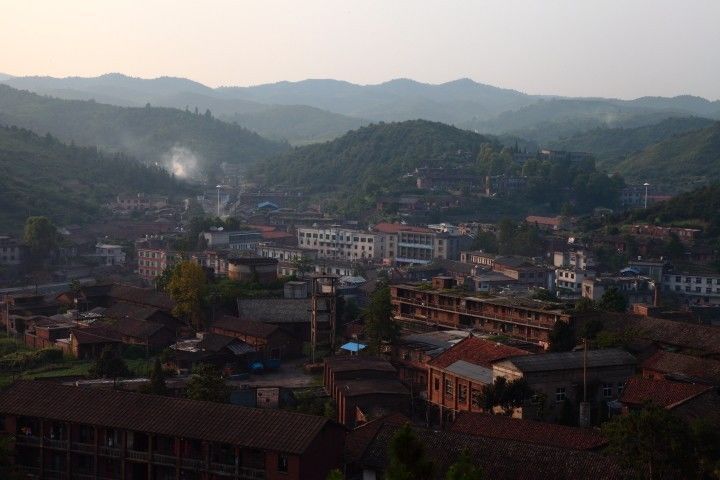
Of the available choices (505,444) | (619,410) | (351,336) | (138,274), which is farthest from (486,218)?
(505,444)

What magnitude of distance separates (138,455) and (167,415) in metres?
0.65

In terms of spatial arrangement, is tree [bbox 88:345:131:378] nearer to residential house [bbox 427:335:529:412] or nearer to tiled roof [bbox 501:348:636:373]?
residential house [bbox 427:335:529:412]

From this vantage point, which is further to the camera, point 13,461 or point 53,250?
point 53,250

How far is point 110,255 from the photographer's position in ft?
130

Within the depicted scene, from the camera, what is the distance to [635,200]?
58062 mm

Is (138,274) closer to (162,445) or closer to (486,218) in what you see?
(486,218)

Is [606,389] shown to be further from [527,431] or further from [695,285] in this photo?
[695,285]

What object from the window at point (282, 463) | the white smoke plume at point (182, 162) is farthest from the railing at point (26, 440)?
the white smoke plume at point (182, 162)

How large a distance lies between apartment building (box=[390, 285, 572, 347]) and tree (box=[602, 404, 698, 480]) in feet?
29.4

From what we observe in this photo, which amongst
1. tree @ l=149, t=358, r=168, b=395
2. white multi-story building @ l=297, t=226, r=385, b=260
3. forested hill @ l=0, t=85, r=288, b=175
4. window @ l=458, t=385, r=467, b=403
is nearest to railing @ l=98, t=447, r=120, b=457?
tree @ l=149, t=358, r=168, b=395

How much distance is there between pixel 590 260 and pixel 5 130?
4038 centimetres

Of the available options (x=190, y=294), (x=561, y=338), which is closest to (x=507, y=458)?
(x=561, y=338)

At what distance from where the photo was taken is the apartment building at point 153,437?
12984mm

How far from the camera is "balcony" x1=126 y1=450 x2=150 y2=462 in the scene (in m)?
13.6
